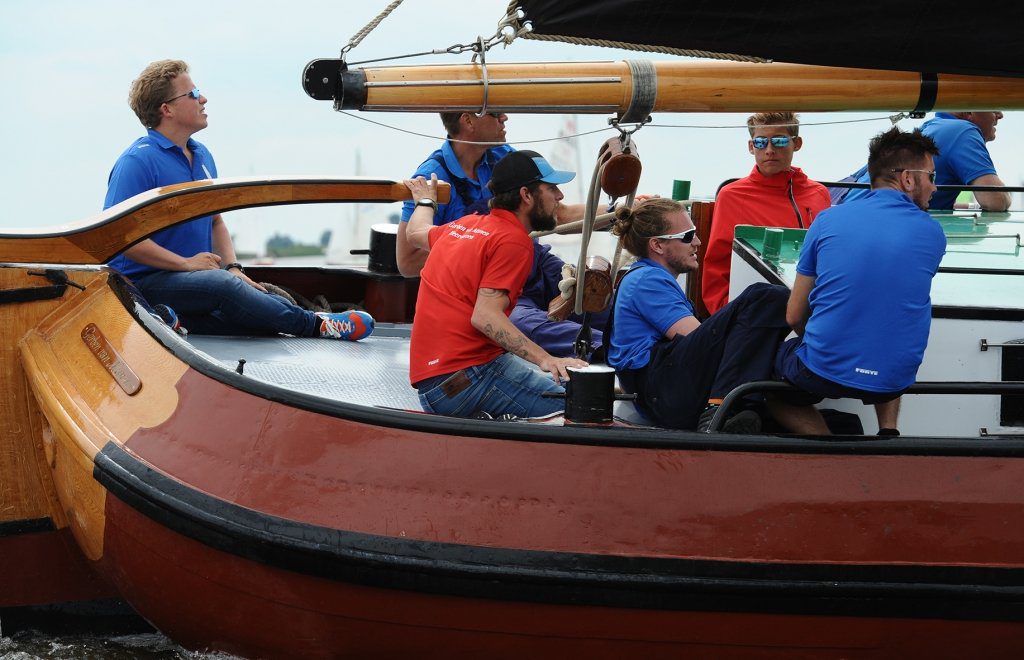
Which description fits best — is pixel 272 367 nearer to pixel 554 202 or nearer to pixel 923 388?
pixel 554 202

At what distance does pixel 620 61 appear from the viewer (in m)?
4.40

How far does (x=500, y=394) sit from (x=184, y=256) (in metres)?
2.07

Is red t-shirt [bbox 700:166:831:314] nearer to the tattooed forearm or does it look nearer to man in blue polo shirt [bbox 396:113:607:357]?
man in blue polo shirt [bbox 396:113:607:357]

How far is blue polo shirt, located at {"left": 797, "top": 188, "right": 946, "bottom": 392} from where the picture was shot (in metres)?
3.70

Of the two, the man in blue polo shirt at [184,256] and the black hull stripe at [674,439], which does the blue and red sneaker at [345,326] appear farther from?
the black hull stripe at [674,439]

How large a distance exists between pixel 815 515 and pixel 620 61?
1720 mm

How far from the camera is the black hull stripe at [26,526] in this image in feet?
14.5

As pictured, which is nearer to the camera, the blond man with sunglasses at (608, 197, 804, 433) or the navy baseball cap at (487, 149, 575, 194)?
the blond man with sunglasses at (608, 197, 804, 433)

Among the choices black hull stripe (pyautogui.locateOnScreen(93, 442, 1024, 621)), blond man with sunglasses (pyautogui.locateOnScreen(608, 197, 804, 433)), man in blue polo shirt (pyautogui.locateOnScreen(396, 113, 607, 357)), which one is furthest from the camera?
man in blue polo shirt (pyautogui.locateOnScreen(396, 113, 607, 357))

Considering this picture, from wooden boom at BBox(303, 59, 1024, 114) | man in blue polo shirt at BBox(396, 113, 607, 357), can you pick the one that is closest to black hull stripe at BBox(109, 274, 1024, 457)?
wooden boom at BBox(303, 59, 1024, 114)

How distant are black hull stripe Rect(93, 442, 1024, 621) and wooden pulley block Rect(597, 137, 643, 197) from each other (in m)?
1.37

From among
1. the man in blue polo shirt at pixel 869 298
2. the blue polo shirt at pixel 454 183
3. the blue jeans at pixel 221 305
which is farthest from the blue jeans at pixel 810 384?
the blue jeans at pixel 221 305

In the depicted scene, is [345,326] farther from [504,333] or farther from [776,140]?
[776,140]

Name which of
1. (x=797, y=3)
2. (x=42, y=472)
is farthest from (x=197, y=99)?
(x=797, y=3)
